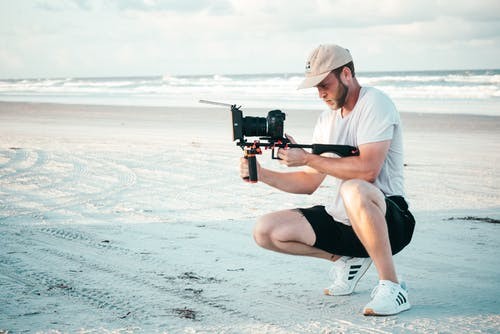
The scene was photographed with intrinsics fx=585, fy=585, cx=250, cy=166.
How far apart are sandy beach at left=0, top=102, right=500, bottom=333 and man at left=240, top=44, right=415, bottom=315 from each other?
215 millimetres

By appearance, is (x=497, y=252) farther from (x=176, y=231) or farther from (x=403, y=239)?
(x=176, y=231)

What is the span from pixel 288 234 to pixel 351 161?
553 mm

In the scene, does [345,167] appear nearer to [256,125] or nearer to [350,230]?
[350,230]

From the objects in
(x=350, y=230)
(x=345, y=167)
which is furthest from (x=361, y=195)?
(x=350, y=230)

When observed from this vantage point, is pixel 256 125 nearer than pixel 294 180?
Yes

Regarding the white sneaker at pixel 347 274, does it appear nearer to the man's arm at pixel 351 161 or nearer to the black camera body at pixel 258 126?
the man's arm at pixel 351 161

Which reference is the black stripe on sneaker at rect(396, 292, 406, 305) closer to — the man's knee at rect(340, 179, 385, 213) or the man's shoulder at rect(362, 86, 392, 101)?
the man's knee at rect(340, 179, 385, 213)

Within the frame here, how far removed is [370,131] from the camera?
299 centimetres

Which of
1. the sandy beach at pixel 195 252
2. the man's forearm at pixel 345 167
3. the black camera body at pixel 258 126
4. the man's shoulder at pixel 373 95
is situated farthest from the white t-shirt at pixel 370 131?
the sandy beach at pixel 195 252

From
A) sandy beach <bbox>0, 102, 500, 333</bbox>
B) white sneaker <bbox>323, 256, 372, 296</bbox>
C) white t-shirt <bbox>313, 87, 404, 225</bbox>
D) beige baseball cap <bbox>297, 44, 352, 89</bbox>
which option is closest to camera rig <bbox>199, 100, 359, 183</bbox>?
white t-shirt <bbox>313, 87, 404, 225</bbox>

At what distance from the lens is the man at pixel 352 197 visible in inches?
117

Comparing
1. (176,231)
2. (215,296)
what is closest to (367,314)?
(215,296)

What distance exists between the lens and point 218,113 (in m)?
16.2

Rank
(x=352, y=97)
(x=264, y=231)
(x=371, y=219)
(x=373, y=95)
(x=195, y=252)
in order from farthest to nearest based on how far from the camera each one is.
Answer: (x=195, y=252), (x=264, y=231), (x=352, y=97), (x=373, y=95), (x=371, y=219)
